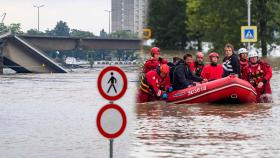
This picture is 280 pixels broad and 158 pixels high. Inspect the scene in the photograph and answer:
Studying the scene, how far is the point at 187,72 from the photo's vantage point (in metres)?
23.8

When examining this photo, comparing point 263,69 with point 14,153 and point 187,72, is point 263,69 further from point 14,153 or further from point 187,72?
point 14,153

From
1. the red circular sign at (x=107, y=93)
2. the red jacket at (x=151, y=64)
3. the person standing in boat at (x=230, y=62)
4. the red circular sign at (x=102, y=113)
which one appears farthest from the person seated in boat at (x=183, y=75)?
the red circular sign at (x=102, y=113)

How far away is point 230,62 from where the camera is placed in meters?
23.5

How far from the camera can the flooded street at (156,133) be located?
1412 cm

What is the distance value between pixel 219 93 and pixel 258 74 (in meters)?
1.40

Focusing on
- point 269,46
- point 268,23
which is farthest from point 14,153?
point 269,46

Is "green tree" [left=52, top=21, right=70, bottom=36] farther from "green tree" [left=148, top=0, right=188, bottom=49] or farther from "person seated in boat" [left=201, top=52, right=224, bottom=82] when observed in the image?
"person seated in boat" [left=201, top=52, right=224, bottom=82]

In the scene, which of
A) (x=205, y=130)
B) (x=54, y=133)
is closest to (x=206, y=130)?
(x=205, y=130)

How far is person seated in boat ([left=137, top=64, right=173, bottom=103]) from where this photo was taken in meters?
23.4

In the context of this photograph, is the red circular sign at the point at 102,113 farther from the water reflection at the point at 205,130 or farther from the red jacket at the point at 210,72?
the red jacket at the point at 210,72

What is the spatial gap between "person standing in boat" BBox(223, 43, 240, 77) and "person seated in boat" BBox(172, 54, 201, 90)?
883 mm

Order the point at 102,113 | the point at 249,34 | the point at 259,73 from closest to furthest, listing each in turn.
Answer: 1. the point at 102,113
2. the point at 259,73
3. the point at 249,34

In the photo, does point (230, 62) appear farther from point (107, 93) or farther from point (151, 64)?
point (107, 93)

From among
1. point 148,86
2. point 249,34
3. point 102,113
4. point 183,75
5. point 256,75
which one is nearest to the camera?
point 102,113
